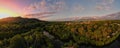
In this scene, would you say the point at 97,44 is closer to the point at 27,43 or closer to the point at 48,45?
the point at 48,45

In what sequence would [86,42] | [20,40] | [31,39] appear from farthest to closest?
[86,42], [31,39], [20,40]

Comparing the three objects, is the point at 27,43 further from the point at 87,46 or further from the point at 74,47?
the point at 87,46

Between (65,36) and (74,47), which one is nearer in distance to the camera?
(74,47)

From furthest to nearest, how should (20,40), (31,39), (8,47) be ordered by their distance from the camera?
1. (31,39)
2. (20,40)
3. (8,47)

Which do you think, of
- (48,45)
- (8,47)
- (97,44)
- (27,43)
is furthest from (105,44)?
(8,47)

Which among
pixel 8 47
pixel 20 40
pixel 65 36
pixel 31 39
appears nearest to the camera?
pixel 8 47

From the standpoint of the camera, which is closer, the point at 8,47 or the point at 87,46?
the point at 8,47

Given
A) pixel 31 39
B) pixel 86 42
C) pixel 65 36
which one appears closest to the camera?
pixel 31 39
